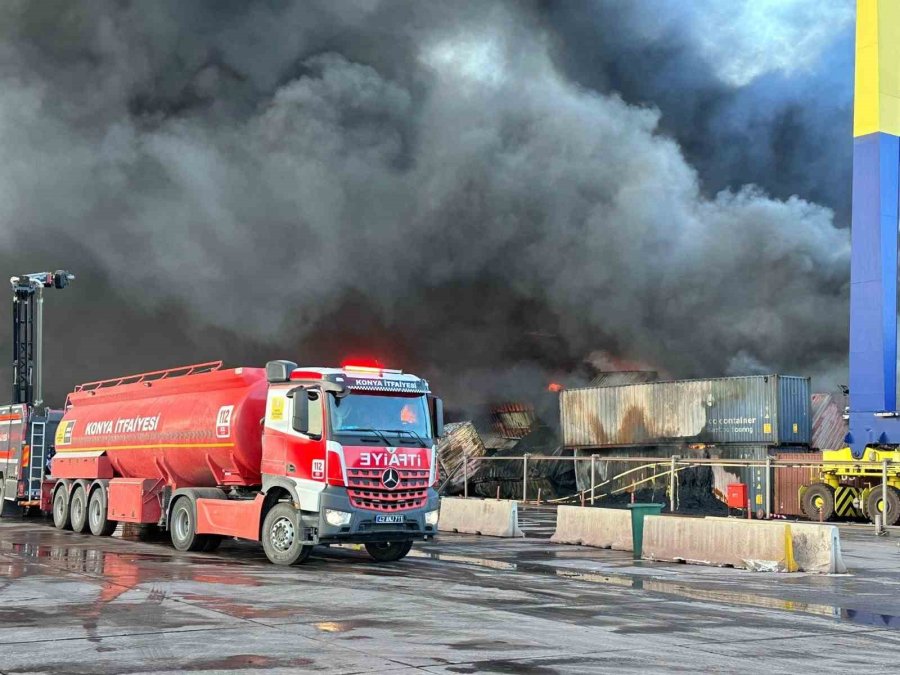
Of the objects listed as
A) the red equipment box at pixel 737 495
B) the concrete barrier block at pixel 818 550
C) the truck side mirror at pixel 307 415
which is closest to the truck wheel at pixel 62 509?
the truck side mirror at pixel 307 415

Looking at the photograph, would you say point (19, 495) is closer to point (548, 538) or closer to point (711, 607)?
point (548, 538)

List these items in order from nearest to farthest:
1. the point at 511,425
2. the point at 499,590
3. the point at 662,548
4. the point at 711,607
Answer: the point at 711,607, the point at 499,590, the point at 662,548, the point at 511,425

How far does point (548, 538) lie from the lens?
2106 centimetres

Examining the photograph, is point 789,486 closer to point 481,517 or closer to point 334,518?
point 481,517

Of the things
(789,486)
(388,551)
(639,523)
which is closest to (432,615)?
(388,551)

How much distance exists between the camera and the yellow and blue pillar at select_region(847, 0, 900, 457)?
1186 inches

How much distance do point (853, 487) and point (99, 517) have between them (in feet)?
61.5

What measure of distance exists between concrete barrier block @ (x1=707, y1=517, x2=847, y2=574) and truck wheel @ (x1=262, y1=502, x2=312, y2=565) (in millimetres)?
7007

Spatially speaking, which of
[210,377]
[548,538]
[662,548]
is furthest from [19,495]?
[662,548]

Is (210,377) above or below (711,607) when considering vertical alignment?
above

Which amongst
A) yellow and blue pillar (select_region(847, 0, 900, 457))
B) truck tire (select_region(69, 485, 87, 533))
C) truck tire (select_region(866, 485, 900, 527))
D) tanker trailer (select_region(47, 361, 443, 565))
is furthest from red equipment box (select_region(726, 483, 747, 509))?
truck tire (select_region(69, 485, 87, 533))

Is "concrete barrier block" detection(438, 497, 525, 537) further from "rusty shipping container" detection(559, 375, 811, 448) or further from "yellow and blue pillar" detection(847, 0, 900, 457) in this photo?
"rusty shipping container" detection(559, 375, 811, 448)

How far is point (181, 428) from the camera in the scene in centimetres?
1789

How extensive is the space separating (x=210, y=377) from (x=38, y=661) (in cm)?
1006
